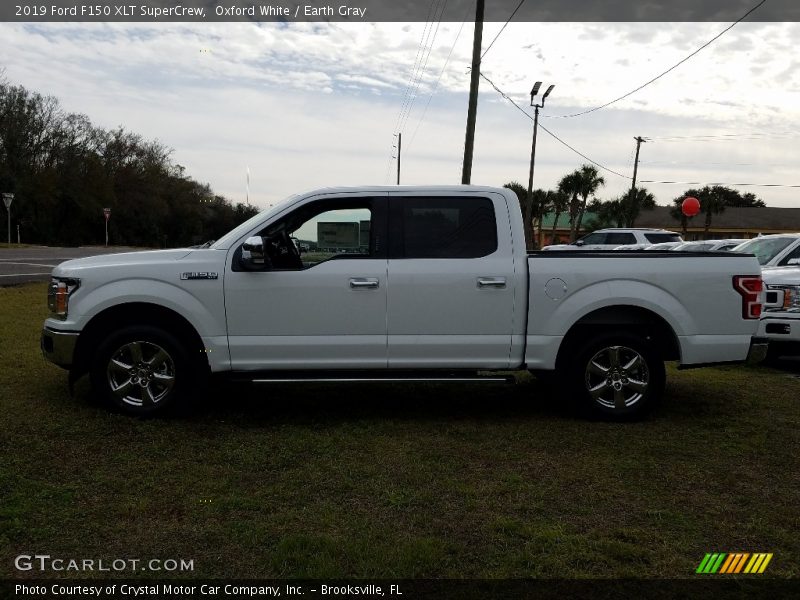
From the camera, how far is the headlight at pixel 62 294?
5293mm

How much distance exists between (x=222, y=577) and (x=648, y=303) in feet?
12.8

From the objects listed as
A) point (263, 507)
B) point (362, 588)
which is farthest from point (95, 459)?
point (362, 588)

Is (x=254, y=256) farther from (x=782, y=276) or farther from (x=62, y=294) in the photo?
(x=782, y=276)

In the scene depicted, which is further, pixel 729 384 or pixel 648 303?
pixel 729 384

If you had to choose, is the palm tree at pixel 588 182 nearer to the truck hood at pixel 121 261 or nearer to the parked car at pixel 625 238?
the parked car at pixel 625 238

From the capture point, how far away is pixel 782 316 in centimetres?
774

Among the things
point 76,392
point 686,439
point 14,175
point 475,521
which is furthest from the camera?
point 14,175

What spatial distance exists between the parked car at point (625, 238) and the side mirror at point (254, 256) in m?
18.0

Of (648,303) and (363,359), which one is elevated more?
(648,303)

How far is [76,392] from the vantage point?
617cm

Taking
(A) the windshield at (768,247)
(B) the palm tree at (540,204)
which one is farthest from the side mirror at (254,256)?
(B) the palm tree at (540,204)

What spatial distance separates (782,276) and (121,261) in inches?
288

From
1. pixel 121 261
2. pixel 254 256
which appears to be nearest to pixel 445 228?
pixel 254 256

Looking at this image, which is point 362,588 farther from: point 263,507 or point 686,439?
point 686,439
